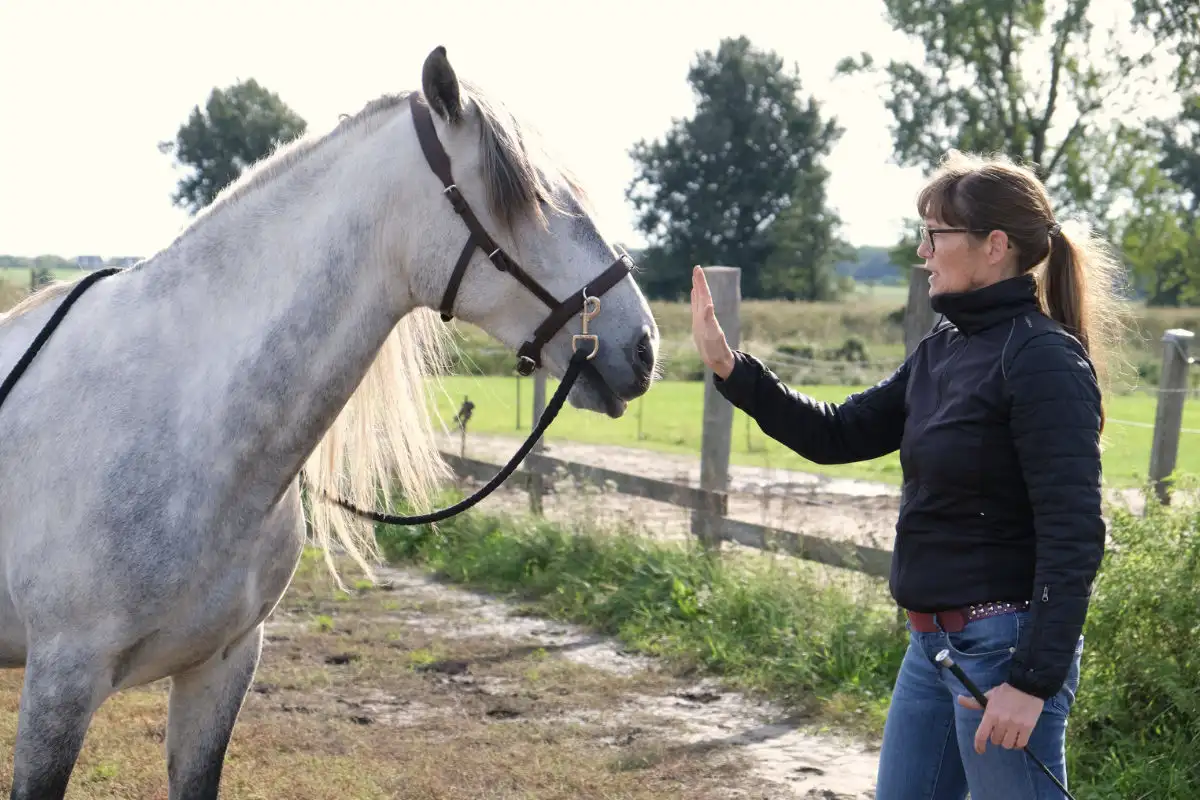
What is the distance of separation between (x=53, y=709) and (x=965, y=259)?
1961 millimetres

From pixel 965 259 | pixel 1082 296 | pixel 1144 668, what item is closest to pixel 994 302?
pixel 965 259

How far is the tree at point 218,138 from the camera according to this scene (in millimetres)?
46719

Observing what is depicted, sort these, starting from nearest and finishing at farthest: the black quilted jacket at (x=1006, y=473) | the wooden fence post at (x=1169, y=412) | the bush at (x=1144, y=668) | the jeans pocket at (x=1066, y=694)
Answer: the black quilted jacket at (x=1006, y=473) → the jeans pocket at (x=1066, y=694) → the bush at (x=1144, y=668) → the wooden fence post at (x=1169, y=412)

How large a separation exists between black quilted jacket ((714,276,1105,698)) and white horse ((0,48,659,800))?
0.57 meters

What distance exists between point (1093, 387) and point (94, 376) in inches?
75.4

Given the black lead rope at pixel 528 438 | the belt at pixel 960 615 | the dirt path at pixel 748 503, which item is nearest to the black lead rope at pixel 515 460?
the black lead rope at pixel 528 438

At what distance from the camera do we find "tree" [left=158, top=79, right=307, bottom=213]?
4672 cm

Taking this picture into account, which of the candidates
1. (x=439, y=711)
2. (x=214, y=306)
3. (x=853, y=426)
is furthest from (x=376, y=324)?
(x=439, y=711)

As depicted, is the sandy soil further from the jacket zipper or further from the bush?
the jacket zipper

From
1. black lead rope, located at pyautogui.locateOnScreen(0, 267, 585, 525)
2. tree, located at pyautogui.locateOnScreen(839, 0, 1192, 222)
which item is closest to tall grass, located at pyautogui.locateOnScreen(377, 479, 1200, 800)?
black lead rope, located at pyautogui.locateOnScreen(0, 267, 585, 525)

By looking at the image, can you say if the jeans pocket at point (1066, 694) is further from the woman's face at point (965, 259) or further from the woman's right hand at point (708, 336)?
the woman's right hand at point (708, 336)

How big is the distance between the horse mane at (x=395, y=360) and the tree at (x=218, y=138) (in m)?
45.7

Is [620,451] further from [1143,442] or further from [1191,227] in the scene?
[1191,227]

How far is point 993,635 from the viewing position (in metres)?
1.96
